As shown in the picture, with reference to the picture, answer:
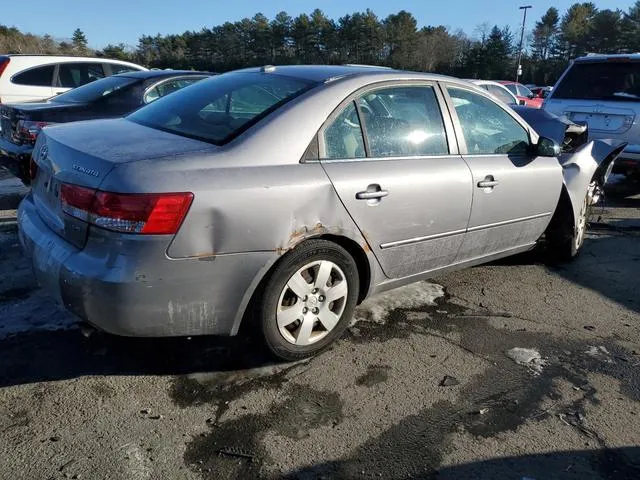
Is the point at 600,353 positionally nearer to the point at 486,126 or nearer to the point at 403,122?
the point at 486,126

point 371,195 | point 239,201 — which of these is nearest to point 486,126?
point 371,195

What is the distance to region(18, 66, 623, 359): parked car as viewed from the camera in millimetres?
2473

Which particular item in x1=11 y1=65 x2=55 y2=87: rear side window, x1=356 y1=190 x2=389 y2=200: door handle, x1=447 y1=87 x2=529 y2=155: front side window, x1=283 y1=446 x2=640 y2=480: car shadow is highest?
x1=11 y1=65 x2=55 y2=87: rear side window

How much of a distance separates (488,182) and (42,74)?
8522mm

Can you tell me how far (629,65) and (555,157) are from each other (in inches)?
158

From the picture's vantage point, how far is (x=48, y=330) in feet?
10.9

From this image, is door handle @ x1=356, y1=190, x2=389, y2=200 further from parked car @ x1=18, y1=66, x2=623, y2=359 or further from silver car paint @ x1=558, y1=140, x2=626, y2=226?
silver car paint @ x1=558, y1=140, x2=626, y2=226

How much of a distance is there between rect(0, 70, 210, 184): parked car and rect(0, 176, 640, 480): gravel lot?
7.49ft

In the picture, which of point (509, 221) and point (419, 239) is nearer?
point (419, 239)

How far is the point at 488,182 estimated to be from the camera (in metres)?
3.74

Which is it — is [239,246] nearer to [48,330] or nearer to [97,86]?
[48,330]

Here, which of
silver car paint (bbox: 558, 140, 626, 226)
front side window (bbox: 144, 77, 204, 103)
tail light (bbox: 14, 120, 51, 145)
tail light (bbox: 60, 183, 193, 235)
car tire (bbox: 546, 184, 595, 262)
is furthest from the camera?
front side window (bbox: 144, 77, 204, 103)

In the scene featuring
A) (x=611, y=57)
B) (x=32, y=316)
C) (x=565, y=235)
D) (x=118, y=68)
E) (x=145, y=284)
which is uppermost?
(x=611, y=57)

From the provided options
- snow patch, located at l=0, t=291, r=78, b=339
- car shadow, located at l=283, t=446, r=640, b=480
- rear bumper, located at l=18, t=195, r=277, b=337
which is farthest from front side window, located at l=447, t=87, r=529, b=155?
snow patch, located at l=0, t=291, r=78, b=339
